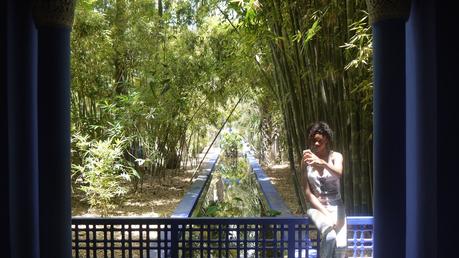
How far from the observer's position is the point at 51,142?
7.64 feet

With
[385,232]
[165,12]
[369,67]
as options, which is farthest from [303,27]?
[165,12]

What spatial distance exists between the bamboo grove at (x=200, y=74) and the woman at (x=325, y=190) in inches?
36.1

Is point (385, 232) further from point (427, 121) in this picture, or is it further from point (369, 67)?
point (369, 67)

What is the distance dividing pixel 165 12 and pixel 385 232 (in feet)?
23.1

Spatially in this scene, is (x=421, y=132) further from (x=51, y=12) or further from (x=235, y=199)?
(x=235, y=199)

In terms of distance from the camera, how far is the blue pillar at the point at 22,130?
215 cm

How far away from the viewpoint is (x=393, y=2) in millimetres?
2295

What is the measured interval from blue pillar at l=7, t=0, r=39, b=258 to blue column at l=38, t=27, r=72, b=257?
53 millimetres

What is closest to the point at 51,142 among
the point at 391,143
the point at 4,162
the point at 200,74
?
the point at 4,162

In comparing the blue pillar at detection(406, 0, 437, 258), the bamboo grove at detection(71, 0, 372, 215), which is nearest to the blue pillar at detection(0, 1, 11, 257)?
the blue pillar at detection(406, 0, 437, 258)

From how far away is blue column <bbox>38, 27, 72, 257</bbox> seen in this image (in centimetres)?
232

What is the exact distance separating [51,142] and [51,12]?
27.0 inches

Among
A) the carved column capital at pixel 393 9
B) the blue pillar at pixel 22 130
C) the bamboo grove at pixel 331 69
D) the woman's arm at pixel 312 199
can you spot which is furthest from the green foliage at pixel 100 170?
the carved column capital at pixel 393 9

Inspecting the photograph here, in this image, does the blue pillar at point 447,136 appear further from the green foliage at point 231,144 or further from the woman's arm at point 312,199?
the green foliage at point 231,144
